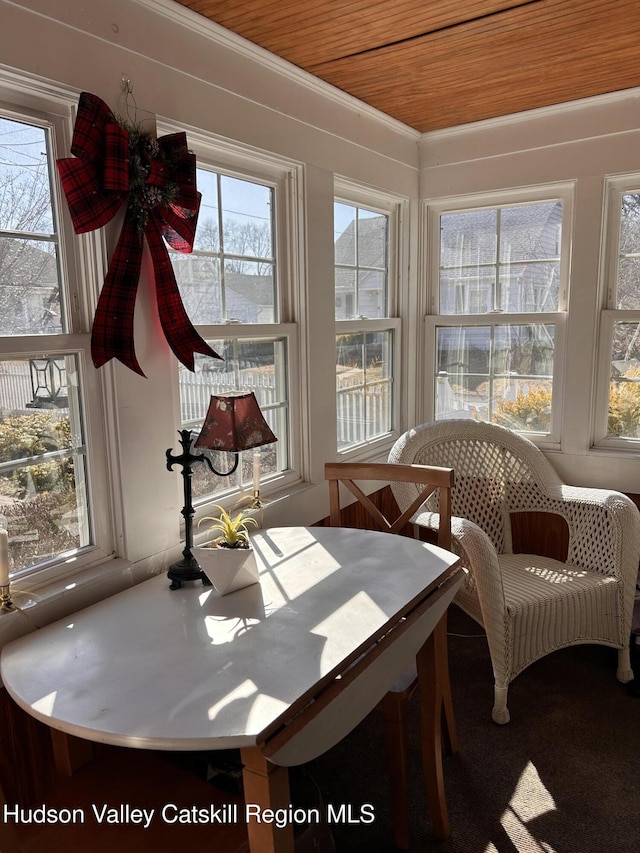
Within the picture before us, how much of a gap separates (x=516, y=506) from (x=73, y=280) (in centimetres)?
213

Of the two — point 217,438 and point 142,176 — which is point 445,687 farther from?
point 142,176

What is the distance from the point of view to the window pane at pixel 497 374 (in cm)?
318

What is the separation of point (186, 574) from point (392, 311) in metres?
2.01

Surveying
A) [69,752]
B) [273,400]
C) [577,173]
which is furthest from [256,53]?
[69,752]

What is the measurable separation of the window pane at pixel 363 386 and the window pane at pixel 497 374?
329mm

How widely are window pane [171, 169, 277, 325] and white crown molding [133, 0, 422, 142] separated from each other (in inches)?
15.9

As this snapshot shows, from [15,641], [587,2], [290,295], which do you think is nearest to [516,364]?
[290,295]

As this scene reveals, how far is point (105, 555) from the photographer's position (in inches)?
73.6

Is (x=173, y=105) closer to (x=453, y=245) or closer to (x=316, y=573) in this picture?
(x=316, y=573)

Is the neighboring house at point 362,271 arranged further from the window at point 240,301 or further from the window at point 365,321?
the window at point 240,301

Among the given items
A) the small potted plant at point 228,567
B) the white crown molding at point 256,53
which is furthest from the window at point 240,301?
the small potted plant at point 228,567

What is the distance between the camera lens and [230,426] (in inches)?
70.4

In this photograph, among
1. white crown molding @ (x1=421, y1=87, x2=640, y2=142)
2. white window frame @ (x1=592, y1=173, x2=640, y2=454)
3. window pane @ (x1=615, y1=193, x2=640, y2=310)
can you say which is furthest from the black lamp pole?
white crown molding @ (x1=421, y1=87, x2=640, y2=142)

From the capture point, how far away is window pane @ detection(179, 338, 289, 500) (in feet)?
7.17
